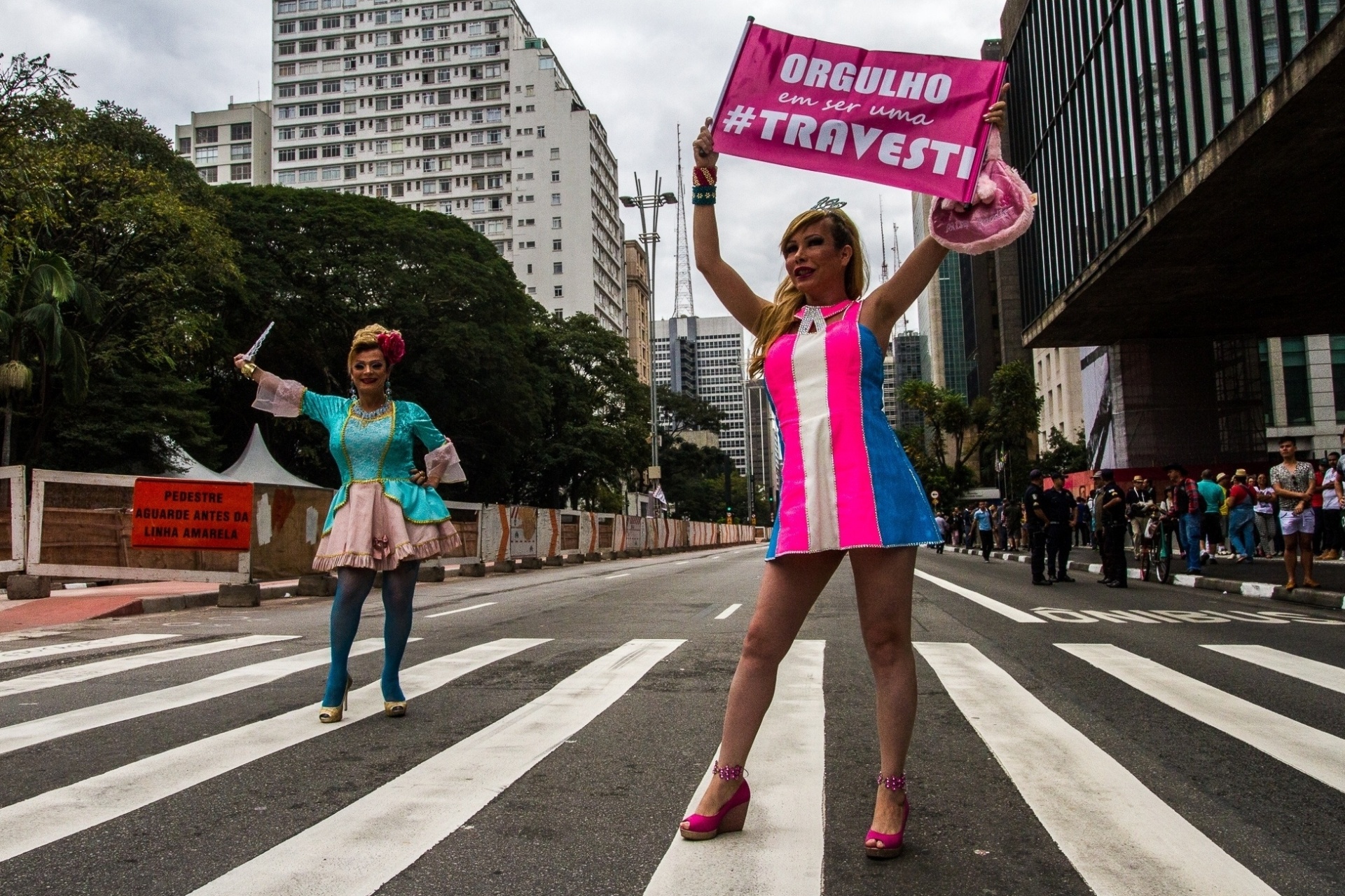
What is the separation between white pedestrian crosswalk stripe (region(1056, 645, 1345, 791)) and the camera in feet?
12.9

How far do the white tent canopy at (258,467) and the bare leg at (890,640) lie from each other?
80.5 ft

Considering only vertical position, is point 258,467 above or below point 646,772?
above

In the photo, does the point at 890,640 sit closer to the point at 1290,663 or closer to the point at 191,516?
the point at 1290,663

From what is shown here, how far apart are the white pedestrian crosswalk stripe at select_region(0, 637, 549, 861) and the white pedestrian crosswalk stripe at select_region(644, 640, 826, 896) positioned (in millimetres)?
1773

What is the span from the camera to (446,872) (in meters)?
2.71

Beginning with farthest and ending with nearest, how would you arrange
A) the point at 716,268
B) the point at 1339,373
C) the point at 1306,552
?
the point at 1339,373 → the point at 1306,552 → the point at 716,268

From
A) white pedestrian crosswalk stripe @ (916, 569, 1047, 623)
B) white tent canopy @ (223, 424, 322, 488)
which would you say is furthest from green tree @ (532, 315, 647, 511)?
white pedestrian crosswalk stripe @ (916, 569, 1047, 623)

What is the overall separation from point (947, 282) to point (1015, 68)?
87.6m

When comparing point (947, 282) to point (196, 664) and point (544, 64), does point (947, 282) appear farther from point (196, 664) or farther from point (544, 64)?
point (196, 664)

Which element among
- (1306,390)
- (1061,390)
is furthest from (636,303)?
(1306,390)

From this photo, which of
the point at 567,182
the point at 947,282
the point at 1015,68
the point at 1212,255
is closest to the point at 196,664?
the point at 1212,255

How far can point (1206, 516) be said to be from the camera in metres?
20.0

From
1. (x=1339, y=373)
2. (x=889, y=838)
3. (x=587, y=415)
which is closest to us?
(x=889, y=838)

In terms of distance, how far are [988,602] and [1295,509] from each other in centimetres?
357
